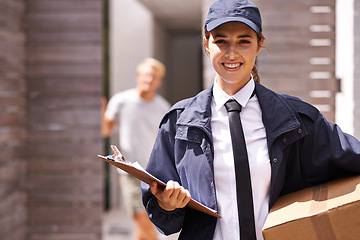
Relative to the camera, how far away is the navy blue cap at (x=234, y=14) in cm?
145

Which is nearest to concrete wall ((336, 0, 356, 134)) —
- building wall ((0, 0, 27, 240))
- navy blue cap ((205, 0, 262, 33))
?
navy blue cap ((205, 0, 262, 33))

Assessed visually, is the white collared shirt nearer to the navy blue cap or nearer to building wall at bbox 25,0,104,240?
the navy blue cap

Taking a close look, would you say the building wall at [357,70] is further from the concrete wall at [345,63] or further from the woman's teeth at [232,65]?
the woman's teeth at [232,65]

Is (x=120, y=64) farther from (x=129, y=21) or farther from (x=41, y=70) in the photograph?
(x=41, y=70)

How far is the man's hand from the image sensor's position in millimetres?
1403

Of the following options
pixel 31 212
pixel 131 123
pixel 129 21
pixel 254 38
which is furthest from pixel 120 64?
pixel 254 38

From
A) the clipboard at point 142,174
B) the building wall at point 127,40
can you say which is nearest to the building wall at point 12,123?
the clipboard at point 142,174

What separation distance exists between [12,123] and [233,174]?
9.11 feet

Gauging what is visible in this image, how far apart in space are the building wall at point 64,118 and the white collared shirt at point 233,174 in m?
2.63

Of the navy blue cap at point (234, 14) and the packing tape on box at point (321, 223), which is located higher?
the navy blue cap at point (234, 14)

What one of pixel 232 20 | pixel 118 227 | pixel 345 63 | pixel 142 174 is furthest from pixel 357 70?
pixel 118 227

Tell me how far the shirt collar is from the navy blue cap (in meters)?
0.19

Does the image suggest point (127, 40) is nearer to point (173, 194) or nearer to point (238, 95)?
→ point (238, 95)

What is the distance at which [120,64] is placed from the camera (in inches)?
298
